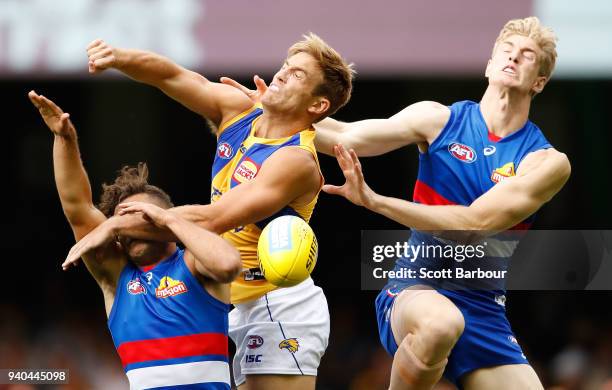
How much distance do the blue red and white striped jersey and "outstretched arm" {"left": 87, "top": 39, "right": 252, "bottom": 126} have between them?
116 cm

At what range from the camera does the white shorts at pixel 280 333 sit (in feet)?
20.3

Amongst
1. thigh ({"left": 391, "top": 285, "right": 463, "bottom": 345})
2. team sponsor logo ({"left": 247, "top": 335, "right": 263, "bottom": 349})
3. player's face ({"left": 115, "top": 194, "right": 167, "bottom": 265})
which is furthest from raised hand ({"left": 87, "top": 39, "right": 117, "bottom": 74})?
thigh ({"left": 391, "top": 285, "right": 463, "bottom": 345})

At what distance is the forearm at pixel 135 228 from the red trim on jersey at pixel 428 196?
5.54ft

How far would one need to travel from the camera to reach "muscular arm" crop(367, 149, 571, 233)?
580 cm

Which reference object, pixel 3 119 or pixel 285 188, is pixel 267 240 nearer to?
pixel 285 188

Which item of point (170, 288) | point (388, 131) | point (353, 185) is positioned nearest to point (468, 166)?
point (388, 131)

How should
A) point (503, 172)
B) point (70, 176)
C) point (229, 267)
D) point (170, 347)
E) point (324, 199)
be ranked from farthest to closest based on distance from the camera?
point (324, 199) → point (503, 172) → point (70, 176) → point (170, 347) → point (229, 267)

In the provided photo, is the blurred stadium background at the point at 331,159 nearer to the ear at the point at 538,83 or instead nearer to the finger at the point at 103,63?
the ear at the point at 538,83

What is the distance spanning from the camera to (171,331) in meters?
5.54

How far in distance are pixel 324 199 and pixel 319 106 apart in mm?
6032

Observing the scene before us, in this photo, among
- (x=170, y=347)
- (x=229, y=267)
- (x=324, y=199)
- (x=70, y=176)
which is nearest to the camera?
(x=229, y=267)

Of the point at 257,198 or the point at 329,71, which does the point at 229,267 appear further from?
the point at 329,71

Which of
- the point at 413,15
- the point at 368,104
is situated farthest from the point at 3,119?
the point at 413,15

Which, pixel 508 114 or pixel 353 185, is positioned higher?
pixel 508 114
